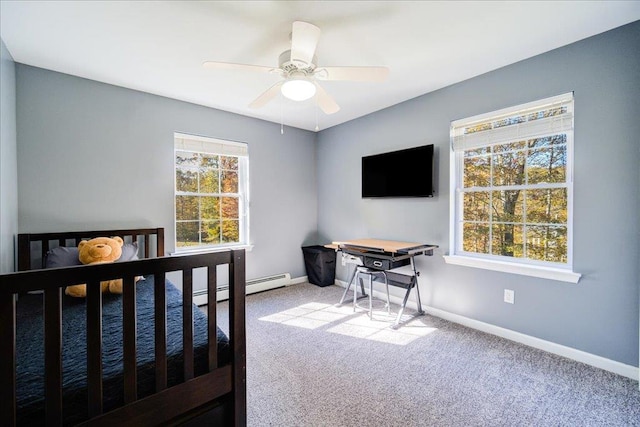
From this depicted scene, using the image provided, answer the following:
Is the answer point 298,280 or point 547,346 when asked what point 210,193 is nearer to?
point 298,280

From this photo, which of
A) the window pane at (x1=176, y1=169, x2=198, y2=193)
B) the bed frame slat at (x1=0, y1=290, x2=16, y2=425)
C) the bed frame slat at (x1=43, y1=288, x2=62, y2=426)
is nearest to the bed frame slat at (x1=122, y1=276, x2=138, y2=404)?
the bed frame slat at (x1=43, y1=288, x2=62, y2=426)

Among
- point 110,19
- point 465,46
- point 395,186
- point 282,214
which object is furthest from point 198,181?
point 465,46

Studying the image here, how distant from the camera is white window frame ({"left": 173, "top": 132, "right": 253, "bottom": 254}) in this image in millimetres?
3275

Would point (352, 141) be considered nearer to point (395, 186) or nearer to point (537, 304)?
point (395, 186)

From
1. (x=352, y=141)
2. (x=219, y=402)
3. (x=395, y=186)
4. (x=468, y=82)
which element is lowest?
(x=219, y=402)

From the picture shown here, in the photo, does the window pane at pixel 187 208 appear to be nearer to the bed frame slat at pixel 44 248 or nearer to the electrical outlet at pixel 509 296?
the bed frame slat at pixel 44 248

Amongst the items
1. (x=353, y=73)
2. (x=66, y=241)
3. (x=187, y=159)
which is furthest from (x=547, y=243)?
(x=66, y=241)

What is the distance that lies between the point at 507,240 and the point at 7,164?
4.10 m

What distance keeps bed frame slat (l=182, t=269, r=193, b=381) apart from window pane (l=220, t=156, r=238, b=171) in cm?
266

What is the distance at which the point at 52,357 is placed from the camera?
94 centimetres

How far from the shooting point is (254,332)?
8.70ft

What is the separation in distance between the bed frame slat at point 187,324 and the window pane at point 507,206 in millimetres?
2647

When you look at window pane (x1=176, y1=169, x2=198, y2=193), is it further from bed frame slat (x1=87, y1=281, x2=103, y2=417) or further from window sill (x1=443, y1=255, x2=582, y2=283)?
window sill (x1=443, y1=255, x2=582, y2=283)

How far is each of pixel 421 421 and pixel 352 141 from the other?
10.5ft
